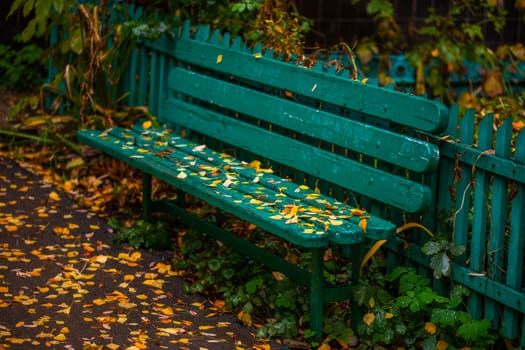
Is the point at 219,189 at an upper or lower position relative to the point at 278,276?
upper

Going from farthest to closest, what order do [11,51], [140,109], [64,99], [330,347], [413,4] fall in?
1. [413,4]
2. [11,51]
3. [64,99]
4. [140,109]
5. [330,347]

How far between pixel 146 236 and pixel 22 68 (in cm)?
314

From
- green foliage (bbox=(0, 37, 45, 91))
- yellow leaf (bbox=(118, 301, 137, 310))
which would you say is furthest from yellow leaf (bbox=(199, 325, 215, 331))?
green foliage (bbox=(0, 37, 45, 91))

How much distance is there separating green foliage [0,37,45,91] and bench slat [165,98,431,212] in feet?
8.11

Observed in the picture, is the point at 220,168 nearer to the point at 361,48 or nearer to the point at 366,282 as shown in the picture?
the point at 366,282

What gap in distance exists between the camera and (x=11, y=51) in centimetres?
809

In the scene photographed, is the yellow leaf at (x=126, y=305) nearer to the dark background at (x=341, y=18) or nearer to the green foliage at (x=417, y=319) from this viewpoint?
the green foliage at (x=417, y=319)

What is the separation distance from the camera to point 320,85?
4750mm

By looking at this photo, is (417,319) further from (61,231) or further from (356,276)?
(61,231)

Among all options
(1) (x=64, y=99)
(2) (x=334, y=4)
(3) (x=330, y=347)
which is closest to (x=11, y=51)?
(1) (x=64, y=99)

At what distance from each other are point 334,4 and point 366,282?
14.8 feet

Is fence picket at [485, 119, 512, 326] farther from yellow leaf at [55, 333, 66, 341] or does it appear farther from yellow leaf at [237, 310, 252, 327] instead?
yellow leaf at [55, 333, 66, 341]

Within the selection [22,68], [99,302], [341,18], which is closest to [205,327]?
[99,302]

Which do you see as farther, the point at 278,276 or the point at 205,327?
the point at 278,276
